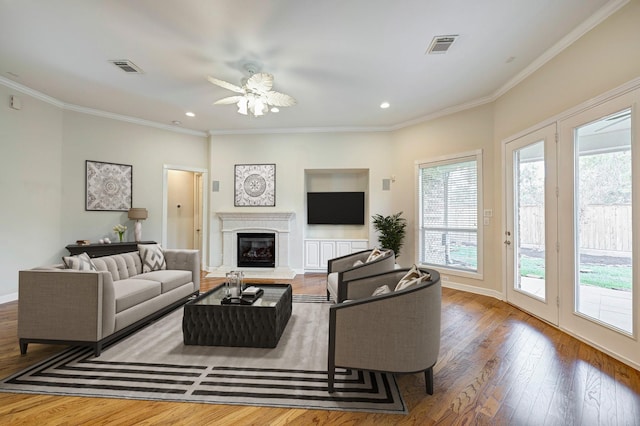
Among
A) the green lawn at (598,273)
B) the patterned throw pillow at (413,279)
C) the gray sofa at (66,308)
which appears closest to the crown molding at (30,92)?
the gray sofa at (66,308)

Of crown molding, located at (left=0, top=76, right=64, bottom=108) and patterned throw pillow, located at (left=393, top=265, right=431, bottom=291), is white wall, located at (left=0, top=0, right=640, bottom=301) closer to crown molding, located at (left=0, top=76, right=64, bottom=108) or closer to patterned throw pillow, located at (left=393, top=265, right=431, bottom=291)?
crown molding, located at (left=0, top=76, right=64, bottom=108)

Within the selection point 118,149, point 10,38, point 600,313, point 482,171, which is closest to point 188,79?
point 10,38

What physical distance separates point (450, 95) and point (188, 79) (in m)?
3.97

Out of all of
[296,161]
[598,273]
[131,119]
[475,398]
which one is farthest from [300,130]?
[475,398]

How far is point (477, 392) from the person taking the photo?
198 cm

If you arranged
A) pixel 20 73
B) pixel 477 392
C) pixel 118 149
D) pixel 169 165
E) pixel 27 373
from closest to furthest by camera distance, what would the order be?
1. pixel 477 392
2. pixel 27 373
3. pixel 20 73
4. pixel 118 149
5. pixel 169 165

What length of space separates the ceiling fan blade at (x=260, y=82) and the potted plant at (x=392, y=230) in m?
3.42

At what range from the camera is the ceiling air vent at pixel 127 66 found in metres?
3.39

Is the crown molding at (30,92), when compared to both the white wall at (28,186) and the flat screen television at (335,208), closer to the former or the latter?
the white wall at (28,186)

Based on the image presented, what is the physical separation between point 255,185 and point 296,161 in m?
1.08

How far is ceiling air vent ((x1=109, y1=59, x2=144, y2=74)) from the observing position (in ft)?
11.1

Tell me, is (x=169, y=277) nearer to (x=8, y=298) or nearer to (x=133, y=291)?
(x=133, y=291)

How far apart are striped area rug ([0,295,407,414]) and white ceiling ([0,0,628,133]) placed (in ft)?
10.3

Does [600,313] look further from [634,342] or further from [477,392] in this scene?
[477,392]
